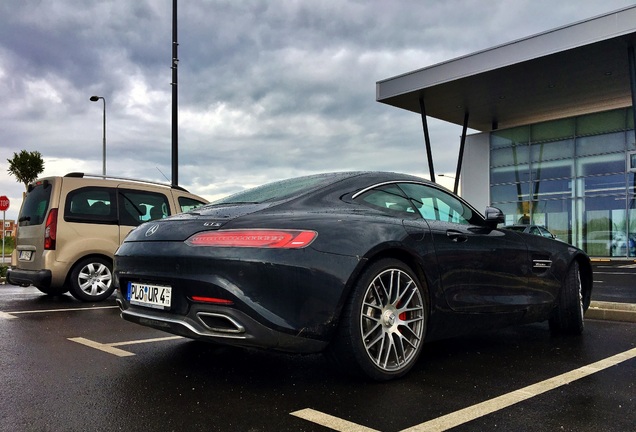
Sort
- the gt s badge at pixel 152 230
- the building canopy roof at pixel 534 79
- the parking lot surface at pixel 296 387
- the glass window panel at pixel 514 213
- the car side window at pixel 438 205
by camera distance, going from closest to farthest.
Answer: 1. the parking lot surface at pixel 296 387
2. the gt s badge at pixel 152 230
3. the car side window at pixel 438 205
4. the building canopy roof at pixel 534 79
5. the glass window panel at pixel 514 213

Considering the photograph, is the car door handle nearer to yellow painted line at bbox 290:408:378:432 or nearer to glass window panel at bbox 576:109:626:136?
yellow painted line at bbox 290:408:378:432

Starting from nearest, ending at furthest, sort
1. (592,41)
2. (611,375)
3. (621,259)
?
(611,375), (592,41), (621,259)

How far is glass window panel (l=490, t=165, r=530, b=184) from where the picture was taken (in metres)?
27.5

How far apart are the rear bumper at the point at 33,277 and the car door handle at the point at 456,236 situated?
574 centimetres

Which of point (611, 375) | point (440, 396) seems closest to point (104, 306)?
point (440, 396)

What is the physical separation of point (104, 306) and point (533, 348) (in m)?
5.28

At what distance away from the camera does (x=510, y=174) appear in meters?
28.0

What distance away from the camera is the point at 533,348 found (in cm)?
477

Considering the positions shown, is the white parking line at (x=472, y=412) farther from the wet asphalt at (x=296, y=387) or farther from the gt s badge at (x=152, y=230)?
the gt s badge at (x=152, y=230)

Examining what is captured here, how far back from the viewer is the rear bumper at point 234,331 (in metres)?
3.26

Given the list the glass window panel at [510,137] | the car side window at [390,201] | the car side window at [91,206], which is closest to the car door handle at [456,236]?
the car side window at [390,201]

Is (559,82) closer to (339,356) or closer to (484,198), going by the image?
(484,198)

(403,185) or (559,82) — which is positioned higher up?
(559,82)

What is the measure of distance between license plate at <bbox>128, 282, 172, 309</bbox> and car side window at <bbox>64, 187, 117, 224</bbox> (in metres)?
4.62
